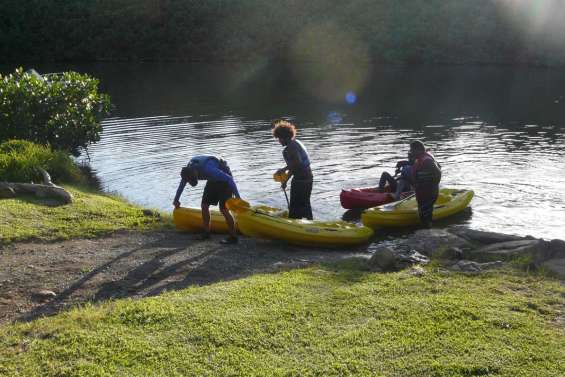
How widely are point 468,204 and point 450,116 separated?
16.6 m

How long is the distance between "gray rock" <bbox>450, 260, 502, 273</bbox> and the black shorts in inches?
183

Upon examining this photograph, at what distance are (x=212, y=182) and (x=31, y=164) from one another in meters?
6.31

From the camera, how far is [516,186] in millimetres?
19062

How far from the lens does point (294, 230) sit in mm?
12977

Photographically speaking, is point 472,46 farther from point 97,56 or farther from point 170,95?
point 97,56

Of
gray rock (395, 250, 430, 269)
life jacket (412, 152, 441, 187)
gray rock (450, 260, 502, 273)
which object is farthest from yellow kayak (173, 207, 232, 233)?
gray rock (450, 260, 502, 273)

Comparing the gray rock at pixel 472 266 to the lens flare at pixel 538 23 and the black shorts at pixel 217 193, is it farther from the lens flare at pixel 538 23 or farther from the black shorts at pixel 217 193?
the lens flare at pixel 538 23

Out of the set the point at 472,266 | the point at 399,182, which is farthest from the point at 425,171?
the point at 472,266

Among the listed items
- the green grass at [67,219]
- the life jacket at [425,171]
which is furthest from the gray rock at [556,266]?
the green grass at [67,219]

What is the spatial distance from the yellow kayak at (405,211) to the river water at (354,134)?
439 millimetres

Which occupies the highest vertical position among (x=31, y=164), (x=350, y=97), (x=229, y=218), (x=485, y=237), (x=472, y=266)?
(x=31, y=164)

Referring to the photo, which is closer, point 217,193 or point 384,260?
point 384,260

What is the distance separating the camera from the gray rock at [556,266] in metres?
9.79

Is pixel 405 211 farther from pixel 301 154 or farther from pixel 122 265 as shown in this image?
pixel 122 265
